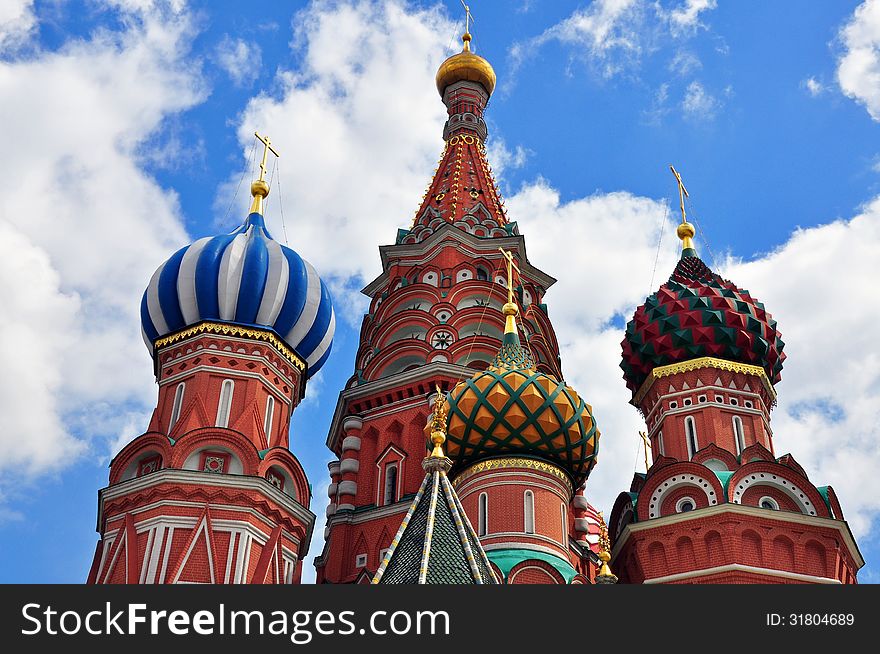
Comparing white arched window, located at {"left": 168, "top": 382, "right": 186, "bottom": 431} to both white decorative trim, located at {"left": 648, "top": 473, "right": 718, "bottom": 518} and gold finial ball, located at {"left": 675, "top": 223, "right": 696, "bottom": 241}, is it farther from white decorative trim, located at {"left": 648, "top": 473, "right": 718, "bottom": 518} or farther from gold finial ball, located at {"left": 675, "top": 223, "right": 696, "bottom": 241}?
gold finial ball, located at {"left": 675, "top": 223, "right": 696, "bottom": 241}

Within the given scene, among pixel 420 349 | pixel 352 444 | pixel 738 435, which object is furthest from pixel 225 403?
pixel 738 435

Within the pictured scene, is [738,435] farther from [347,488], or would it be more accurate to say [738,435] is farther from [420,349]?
[347,488]

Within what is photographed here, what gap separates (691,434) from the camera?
60.3 feet

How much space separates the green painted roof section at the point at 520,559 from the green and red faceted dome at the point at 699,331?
4.83 m

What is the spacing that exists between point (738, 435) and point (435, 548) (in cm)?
870

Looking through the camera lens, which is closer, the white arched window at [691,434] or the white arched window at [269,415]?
the white arched window at [269,415]

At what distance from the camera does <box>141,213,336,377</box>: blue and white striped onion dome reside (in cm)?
1822

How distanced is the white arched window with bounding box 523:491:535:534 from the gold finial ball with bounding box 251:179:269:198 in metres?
7.83

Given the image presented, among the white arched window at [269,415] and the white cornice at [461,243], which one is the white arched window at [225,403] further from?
the white cornice at [461,243]

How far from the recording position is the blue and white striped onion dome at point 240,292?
18.2 m

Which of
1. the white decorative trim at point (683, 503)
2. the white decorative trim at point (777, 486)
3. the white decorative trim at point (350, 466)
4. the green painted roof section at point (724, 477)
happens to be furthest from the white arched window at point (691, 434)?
the white decorative trim at point (350, 466)

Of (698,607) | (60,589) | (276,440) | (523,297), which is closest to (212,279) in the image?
(276,440)

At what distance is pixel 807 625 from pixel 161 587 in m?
4.47

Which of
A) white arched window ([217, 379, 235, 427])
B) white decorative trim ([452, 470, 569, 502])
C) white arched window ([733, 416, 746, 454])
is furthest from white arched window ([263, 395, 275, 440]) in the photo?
white arched window ([733, 416, 746, 454])
